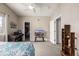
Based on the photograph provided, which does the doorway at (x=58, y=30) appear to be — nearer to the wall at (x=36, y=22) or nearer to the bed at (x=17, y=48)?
the wall at (x=36, y=22)

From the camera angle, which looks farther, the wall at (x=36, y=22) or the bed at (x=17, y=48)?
the wall at (x=36, y=22)

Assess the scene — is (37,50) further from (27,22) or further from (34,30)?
(27,22)

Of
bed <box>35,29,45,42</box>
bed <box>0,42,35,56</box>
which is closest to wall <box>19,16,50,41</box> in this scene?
bed <box>35,29,45,42</box>

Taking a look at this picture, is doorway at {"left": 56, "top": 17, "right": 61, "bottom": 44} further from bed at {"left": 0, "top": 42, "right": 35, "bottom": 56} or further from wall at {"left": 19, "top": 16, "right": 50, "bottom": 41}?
bed at {"left": 0, "top": 42, "right": 35, "bottom": 56}

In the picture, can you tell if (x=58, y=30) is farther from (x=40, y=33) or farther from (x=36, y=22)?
(x=36, y=22)

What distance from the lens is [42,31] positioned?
8.31 feet

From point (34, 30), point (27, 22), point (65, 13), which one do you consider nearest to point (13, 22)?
point (27, 22)

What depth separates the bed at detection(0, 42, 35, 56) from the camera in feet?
6.79

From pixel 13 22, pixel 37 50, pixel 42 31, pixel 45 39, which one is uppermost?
pixel 13 22

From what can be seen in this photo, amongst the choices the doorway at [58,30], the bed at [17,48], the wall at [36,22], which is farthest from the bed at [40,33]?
the doorway at [58,30]

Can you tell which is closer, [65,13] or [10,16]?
[10,16]

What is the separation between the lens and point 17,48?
7.48ft

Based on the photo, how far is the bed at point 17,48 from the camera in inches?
81.5

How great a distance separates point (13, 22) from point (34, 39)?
23.1 inches
